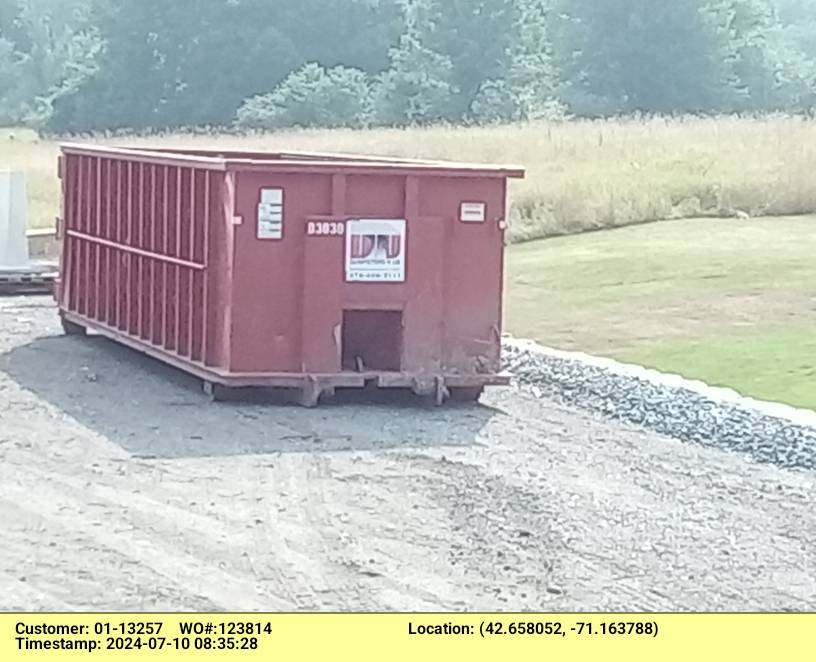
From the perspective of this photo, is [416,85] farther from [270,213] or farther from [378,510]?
[378,510]

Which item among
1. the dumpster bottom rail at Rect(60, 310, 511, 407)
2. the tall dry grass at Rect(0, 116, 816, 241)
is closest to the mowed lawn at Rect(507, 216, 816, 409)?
the tall dry grass at Rect(0, 116, 816, 241)

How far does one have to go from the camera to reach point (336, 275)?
1412 centimetres

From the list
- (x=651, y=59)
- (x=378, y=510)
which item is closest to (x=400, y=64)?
(x=651, y=59)

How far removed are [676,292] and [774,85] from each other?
2829 inches

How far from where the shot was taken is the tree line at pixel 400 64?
260 feet

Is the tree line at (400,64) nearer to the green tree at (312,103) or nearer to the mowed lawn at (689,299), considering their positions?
the green tree at (312,103)

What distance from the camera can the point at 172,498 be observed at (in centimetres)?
1056

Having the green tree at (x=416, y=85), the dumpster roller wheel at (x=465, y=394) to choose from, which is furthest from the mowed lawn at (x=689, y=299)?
the green tree at (x=416, y=85)

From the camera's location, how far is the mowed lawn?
1678cm

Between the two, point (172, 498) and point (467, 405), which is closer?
point (172, 498)

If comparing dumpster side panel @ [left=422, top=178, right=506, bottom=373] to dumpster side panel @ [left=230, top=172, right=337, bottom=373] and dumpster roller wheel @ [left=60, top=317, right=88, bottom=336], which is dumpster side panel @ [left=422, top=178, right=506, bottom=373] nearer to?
dumpster side panel @ [left=230, top=172, right=337, bottom=373]

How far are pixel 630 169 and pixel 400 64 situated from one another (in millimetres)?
50806

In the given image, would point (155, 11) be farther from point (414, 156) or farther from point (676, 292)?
point (676, 292)
